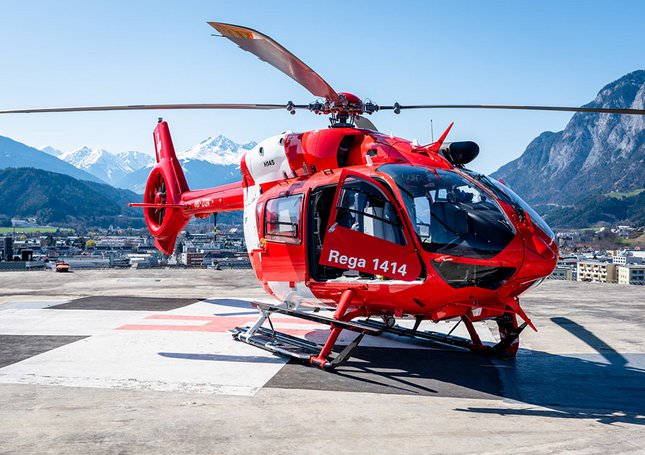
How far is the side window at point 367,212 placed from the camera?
8.44m

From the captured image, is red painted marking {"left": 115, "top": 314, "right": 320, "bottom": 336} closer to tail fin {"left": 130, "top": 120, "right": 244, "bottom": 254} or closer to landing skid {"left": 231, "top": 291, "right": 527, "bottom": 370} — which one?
landing skid {"left": 231, "top": 291, "right": 527, "bottom": 370}

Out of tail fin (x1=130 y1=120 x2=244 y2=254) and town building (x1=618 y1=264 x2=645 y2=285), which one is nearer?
tail fin (x1=130 y1=120 x2=244 y2=254)

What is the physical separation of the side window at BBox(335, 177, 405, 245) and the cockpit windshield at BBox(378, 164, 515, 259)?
0.95ft

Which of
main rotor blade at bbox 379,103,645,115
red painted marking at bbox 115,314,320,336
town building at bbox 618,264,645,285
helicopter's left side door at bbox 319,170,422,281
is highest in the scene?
main rotor blade at bbox 379,103,645,115

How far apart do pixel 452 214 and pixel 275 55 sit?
324cm

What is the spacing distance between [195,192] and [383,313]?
753 centimetres

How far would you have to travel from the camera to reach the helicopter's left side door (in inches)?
327

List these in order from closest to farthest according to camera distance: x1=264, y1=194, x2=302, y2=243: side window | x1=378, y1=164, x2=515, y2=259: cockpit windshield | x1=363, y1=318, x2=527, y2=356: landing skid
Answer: x1=378, y1=164, x2=515, y2=259: cockpit windshield
x1=363, y1=318, x2=527, y2=356: landing skid
x1=264, y1=194, x2=302, y2=243: side window

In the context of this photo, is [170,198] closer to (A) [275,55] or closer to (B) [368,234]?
(A) [275,55]

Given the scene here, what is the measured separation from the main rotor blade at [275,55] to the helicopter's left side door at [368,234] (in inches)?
61.3

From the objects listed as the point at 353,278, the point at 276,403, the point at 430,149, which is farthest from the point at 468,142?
the point at 276,403

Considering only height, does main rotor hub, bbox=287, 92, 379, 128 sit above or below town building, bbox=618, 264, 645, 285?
above

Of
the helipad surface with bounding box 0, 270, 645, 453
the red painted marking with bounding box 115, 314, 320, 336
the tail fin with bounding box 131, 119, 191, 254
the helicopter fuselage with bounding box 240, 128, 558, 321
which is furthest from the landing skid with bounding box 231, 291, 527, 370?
the tail fin with bounding box 131, 119, 191, 254

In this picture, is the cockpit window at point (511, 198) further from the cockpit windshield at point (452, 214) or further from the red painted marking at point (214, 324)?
the red painted marking at point (214, 324)
